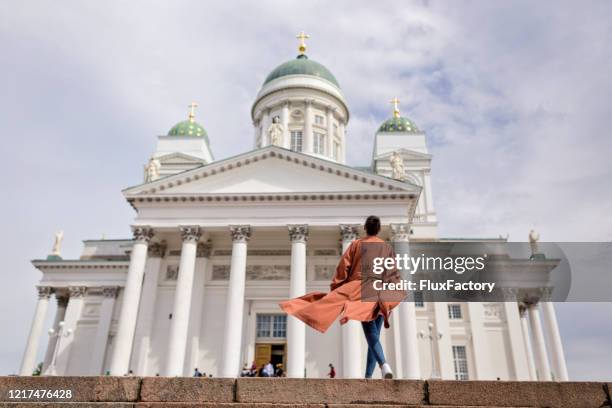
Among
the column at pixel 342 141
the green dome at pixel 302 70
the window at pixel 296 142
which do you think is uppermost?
the green dome at pixel 302 70

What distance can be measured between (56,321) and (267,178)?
61.1 feet

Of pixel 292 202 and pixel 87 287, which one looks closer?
pixel 292 202

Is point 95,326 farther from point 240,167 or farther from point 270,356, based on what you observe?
point 240,167

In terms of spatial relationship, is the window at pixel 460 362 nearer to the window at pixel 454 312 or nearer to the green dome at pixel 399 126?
the window at pixel 454 312

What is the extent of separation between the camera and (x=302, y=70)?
37.7m

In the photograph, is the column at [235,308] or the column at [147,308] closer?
the column at [235,308]

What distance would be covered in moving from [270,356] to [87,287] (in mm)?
13950

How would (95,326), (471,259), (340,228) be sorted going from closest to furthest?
(471,259) → (340,228) → (95,326)

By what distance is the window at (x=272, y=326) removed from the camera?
22781 millimetres

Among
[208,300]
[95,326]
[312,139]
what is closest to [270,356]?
[208,300]

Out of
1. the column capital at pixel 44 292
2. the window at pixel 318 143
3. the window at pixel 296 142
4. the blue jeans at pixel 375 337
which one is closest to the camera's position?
the blue jeans at pixel 375 337

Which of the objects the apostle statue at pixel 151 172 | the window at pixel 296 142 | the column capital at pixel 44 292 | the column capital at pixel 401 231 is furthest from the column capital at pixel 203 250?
the window at pixel 296 142

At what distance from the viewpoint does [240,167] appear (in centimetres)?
2230

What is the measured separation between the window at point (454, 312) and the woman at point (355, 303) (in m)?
23.2
